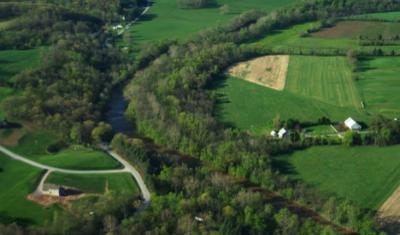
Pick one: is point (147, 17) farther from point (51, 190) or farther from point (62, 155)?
point (51, 190)

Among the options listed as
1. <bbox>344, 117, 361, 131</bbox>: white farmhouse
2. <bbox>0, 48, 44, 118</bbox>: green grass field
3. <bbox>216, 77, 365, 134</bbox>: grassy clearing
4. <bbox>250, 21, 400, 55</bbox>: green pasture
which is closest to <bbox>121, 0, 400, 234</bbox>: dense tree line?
<bbox>216, 77, 365, 134</bbox>: grassy clearing

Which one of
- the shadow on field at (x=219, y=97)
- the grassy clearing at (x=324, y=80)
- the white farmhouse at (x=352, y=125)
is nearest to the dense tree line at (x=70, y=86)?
the shadow on field at (x=219, y=97)

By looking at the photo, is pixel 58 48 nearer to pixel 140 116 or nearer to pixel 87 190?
pixel 140 116

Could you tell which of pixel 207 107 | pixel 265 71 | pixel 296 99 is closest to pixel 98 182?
pixel 207 107

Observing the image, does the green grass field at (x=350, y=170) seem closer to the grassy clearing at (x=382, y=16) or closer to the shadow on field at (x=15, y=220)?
the shadow on field at (x=15, y=220)

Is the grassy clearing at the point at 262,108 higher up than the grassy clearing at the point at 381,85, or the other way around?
the grassy clearing at the point at 381,85

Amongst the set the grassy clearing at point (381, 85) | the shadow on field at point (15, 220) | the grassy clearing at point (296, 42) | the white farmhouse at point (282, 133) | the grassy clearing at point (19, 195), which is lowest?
the shadow on field at point (15, 220)
